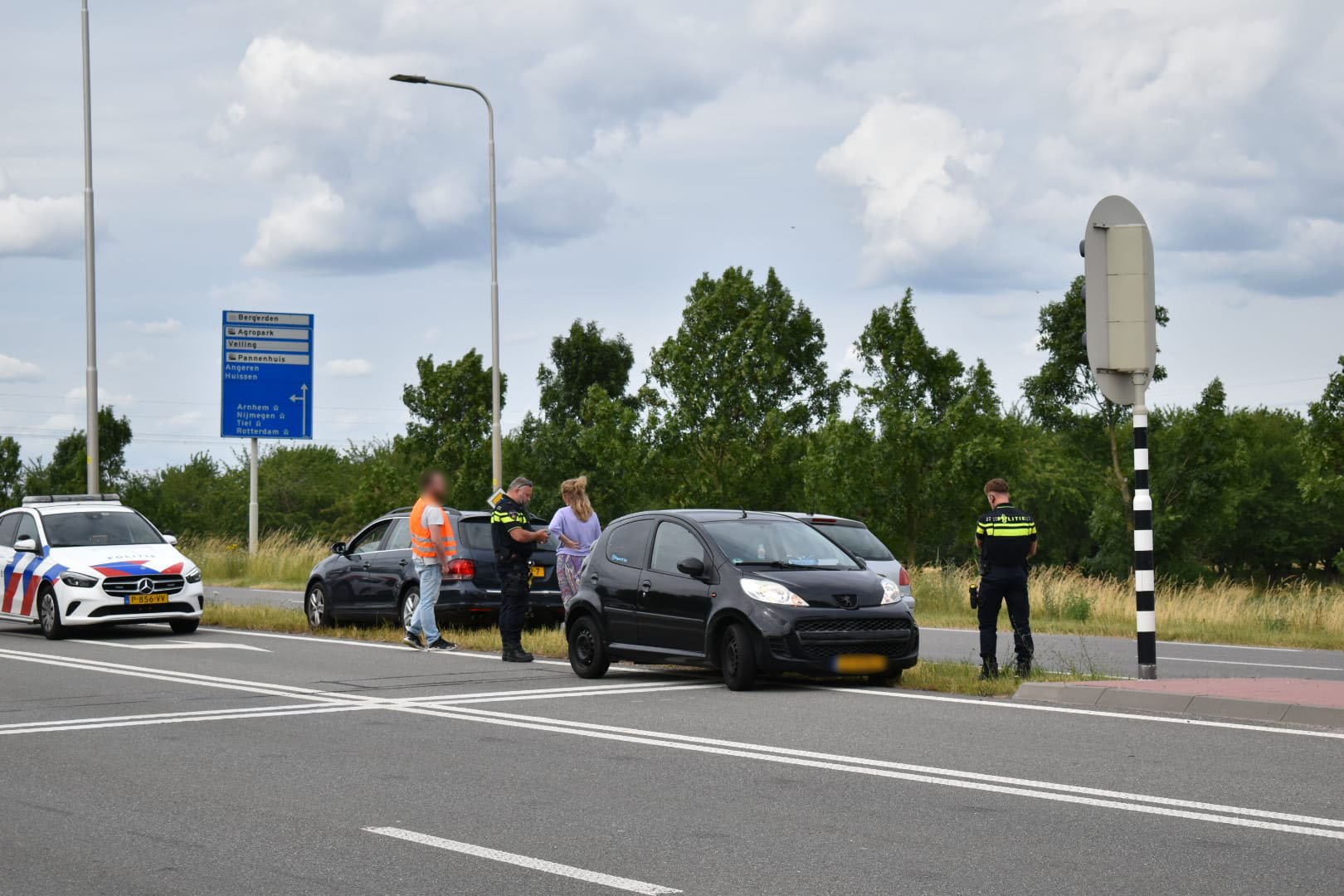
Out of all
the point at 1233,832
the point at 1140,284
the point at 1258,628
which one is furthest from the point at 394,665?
the point at 1258,628

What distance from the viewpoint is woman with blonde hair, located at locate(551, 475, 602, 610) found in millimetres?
17031

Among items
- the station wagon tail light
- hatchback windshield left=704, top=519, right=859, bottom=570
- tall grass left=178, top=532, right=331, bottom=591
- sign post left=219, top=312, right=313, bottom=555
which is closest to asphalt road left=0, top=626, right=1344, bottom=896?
hatchback windshield left=704, top=519, right=859, bottom=570

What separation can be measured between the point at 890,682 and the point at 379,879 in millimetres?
7639

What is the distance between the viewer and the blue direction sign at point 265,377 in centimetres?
3488

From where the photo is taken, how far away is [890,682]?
13219mm

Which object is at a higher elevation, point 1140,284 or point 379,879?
point 1140,284

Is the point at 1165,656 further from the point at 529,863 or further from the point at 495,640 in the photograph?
the point at 529,863

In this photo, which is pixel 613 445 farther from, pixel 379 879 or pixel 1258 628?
pixel 379 879

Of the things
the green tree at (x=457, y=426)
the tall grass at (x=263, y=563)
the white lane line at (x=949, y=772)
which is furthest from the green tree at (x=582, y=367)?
the white lane line at (x=949, y=772)

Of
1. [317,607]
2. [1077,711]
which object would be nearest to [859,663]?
[1077,711]

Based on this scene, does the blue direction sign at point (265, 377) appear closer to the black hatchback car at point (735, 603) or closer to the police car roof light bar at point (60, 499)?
the police car roof light bar at point (60, 499)

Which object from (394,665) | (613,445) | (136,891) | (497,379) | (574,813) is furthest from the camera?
(613,445)

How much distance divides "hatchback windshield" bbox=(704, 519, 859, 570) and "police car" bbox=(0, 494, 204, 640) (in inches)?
342

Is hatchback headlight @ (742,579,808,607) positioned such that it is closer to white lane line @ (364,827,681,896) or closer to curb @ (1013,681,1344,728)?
curb @ (1013,681,1344,728)
